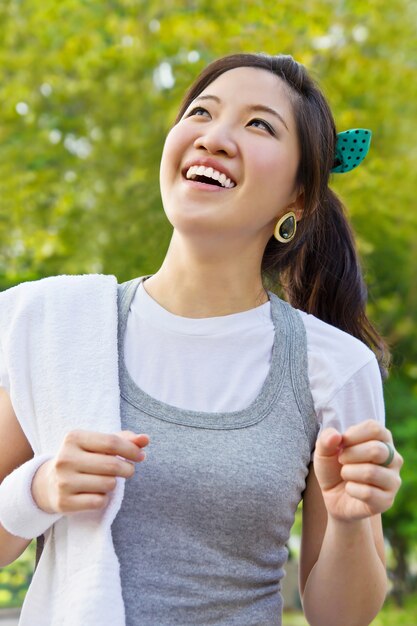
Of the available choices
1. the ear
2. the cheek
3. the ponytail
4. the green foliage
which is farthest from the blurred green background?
the cheek

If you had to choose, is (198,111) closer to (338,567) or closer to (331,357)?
(331,357)

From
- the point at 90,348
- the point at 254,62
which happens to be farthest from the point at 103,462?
the point at 254,62

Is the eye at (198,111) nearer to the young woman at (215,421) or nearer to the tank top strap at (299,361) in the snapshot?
the young woman at (215,421)

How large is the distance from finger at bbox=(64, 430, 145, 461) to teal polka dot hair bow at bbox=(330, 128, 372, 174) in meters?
0.86

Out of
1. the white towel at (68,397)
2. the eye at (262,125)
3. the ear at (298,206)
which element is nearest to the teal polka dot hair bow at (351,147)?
the ear at (298,206)

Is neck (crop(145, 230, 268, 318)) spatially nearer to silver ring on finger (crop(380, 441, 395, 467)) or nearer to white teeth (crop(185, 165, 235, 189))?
white teeth (crop(185, 165, 235, 189))

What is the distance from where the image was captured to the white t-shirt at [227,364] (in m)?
1.57

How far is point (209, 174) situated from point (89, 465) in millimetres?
551

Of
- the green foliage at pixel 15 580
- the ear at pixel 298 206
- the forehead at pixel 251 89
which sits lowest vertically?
the green foliage at pixel 15 580

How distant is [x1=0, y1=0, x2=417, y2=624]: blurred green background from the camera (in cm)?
577

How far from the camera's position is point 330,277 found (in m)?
1.97

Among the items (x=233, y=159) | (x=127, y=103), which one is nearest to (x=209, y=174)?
(x=233, y=159)

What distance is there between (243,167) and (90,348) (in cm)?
40

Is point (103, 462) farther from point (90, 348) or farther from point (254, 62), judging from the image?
point (254, 62)
